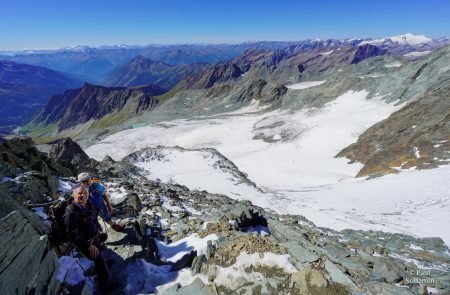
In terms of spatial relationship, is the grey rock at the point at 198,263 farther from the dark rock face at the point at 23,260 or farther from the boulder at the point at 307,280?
the dark rock face at the point at 23,260

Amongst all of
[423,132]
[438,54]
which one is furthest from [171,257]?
[438,54]

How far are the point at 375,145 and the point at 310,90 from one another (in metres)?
63.1

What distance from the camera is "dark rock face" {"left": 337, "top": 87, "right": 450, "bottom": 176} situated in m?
35.2

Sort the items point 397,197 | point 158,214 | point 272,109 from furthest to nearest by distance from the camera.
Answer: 1. point 272,109
2. point 397,197
3. point 158,214

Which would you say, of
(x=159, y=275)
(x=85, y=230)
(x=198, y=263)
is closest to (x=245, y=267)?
(x=198, y=263)

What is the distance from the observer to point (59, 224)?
324 inches

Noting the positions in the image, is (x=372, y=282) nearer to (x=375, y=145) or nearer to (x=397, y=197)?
(x=397, y=197)

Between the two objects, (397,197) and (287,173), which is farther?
(287,173)

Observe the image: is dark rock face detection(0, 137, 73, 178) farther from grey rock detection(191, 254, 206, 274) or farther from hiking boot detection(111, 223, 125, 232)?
grey rock detection(191, 254, 206, 274)

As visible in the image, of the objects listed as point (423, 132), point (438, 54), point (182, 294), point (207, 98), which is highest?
point (438, 54)

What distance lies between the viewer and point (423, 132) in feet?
133

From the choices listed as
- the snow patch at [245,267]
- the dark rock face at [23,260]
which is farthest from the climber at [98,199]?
the snow patch at [245,267]

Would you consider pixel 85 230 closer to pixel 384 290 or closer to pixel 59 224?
pixel 59 224

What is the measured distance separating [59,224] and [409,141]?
41659 millimetres
